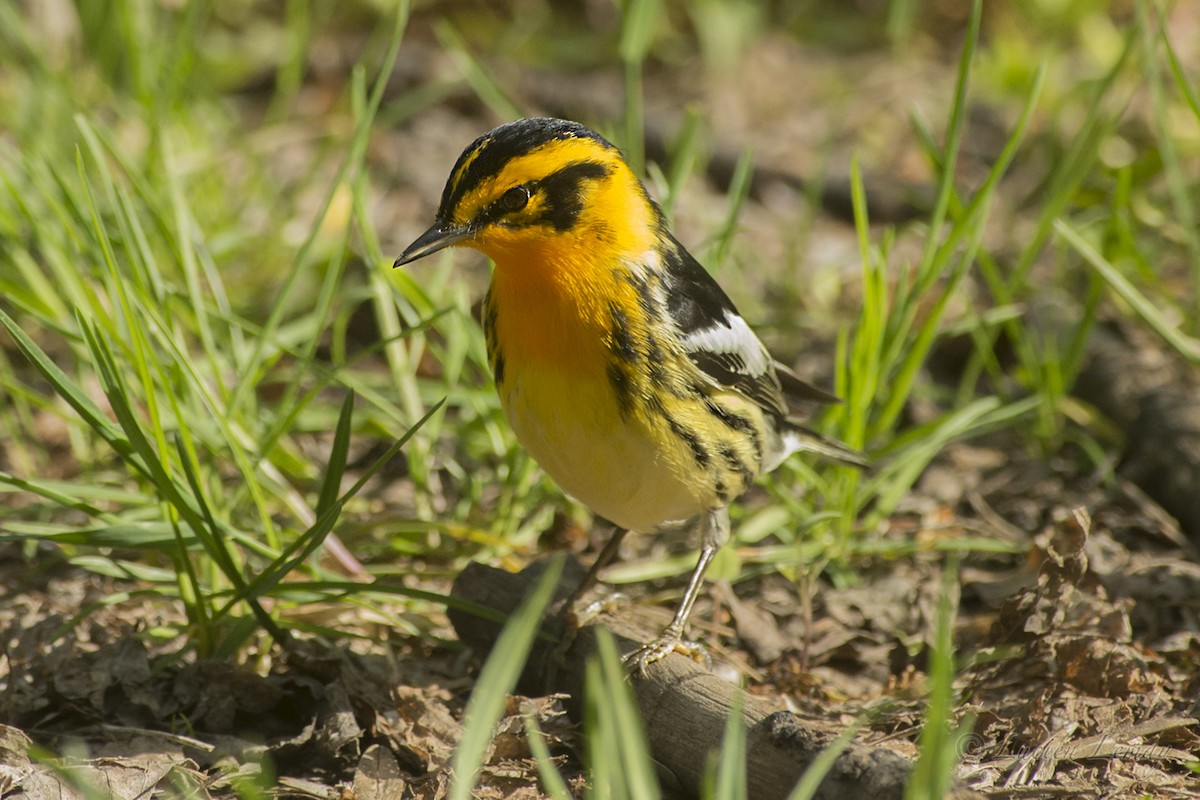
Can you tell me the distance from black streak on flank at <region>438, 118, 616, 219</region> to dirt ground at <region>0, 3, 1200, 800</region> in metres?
1.13

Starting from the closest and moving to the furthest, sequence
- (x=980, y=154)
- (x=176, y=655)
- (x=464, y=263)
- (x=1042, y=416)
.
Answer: (x=176, y=655) < (x=1042, y=416) < (x=464, y=263) < (x=980, y=154)

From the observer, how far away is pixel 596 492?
10.0 ft

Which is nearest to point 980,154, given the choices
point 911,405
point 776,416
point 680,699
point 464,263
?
point 911,405

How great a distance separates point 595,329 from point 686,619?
2.79ft

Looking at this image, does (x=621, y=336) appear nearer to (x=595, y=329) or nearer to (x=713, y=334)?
(x=595, y=329)

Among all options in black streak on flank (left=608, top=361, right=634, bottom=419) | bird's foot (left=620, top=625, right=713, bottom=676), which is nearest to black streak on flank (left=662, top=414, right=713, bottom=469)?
black streak on flank (left=608, top=361, right=634, bottom=419)

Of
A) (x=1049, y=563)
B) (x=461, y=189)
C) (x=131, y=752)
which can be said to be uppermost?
(x=461, y=189)

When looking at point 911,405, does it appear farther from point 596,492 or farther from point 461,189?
point 461,189

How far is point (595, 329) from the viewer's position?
2.89 metres

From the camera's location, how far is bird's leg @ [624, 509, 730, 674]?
2.91 meters

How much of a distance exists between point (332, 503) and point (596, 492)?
2.07 ft

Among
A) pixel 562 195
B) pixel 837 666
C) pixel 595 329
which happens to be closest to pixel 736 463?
pixel 595 329

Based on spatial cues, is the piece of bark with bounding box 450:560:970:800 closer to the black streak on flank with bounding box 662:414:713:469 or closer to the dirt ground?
the dirt ground

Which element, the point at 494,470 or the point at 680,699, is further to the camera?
the point at 494,470
